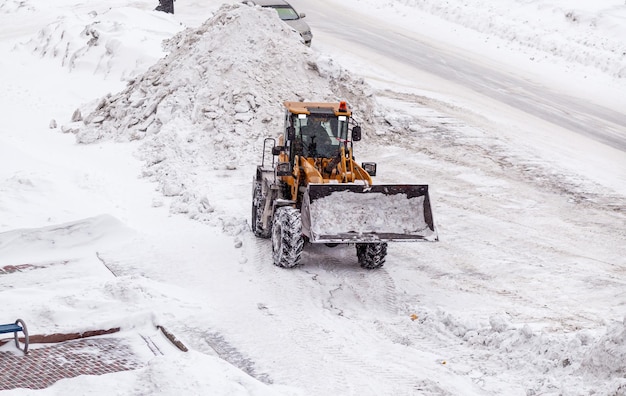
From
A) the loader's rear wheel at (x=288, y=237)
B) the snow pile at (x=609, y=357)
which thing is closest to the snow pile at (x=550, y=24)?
the loader's rear wheel at (x=288, y=237)

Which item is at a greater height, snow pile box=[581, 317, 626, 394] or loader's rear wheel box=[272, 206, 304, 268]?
snow pile box=[581, 317, 626, 394]

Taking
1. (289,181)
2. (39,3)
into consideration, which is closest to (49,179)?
(289,181)

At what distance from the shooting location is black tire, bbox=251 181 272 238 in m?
13.9

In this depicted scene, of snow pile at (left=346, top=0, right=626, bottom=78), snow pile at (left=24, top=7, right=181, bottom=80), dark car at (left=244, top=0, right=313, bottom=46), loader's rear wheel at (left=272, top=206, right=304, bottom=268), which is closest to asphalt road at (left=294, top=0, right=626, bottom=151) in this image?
dark car at (left=244, top=0, right=313, bottom=46)

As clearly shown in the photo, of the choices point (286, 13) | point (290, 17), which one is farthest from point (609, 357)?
point (286, 13)

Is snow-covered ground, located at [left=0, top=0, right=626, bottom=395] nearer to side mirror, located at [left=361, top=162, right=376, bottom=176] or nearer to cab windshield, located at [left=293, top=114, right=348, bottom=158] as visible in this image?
side mirror, located at [left=361, top=162, right=376, bottom=176]

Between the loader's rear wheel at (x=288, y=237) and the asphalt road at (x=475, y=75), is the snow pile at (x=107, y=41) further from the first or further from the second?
the loader's rear wheel at (x=288, y=237)

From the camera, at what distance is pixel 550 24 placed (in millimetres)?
36094

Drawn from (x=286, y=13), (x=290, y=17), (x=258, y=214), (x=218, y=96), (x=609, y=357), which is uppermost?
(x=286, y=13)

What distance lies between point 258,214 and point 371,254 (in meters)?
2.45

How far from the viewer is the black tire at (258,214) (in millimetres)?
13930

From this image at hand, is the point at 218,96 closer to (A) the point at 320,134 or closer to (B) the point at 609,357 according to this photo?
(A) the point at 320,134

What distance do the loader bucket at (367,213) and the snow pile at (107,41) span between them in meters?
13.1

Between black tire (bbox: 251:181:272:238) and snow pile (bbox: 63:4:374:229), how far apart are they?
2.79m
